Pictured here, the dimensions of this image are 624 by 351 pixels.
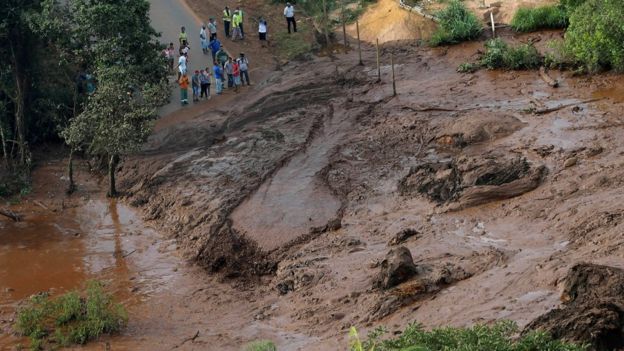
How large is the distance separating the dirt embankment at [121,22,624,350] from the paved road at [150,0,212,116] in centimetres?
319

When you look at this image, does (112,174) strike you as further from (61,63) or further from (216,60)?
(216,60)

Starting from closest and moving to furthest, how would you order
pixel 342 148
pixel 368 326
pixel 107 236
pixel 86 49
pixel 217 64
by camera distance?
pixel 368 326 < pixel 107 236 < pixel 342 148 < pixel 86 49 < pixel 217 64

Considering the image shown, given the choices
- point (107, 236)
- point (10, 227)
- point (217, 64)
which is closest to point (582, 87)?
point (217, 64)

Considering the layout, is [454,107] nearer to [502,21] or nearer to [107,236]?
[502,21]

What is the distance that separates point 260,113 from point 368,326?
479 inches

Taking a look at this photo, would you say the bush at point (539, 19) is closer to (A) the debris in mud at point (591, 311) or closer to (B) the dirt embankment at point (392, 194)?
(B) the dirt embankment at point (392, 194)

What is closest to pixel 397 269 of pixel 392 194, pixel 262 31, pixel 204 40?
pixel 392 194

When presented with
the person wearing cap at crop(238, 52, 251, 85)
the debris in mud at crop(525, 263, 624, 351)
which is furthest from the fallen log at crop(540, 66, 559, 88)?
the debris in mud at crop(525, 263, 624, 351)

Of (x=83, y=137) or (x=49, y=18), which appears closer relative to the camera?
(x=83, y=137)

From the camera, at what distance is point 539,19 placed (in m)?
30.2

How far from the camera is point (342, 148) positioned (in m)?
24.5

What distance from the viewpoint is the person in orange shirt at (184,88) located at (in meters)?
28.5

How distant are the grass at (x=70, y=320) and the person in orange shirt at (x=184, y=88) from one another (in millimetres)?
11455

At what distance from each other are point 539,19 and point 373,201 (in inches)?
466
